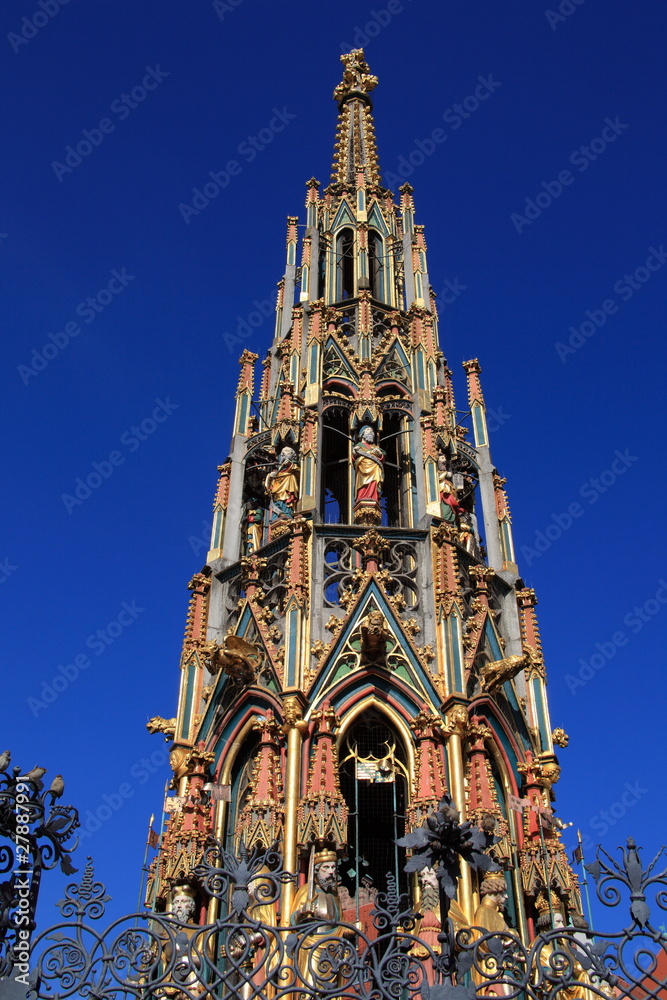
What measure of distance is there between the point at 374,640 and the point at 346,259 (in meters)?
16.1

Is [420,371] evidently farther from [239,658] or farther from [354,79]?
[354,79]

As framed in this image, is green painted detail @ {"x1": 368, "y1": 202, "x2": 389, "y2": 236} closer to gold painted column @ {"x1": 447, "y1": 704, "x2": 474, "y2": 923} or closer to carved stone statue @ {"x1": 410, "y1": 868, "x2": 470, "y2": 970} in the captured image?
gold painted column @ {"x1": 447, "y1": 704, "x2": 474, "y2": 923}

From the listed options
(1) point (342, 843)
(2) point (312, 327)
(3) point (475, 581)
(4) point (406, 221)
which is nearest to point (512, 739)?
(3) point (475, 581)

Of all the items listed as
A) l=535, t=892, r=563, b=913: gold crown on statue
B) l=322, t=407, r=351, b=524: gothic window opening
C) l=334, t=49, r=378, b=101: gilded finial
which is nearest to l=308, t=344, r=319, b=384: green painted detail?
l=322, t=407, r=351, b=524: gothic window opening

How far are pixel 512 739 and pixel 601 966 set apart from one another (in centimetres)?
1003

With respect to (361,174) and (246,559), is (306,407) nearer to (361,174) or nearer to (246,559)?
(246,559)

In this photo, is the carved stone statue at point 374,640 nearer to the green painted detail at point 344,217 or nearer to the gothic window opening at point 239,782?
the gothic window opening at point 239,782

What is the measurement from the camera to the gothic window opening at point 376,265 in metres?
29.9

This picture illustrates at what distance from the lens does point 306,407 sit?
967 inches

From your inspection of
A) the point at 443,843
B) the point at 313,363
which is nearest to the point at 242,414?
the point at 313,363

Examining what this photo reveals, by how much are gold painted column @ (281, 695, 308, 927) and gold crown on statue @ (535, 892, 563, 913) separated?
4.57 meters

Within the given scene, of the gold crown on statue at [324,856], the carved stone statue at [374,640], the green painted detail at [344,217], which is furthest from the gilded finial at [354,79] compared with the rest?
the gold crown on statue at [324,856]

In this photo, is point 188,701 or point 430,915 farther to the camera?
point 188,701

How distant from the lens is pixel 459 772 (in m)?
18.1
